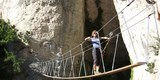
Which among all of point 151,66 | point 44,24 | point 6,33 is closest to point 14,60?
point 6,33

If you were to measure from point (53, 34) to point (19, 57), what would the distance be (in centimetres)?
154

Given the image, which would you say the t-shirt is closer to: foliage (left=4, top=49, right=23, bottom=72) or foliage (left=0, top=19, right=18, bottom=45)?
foliage (left=4, top=49, right=23, bottom=72)

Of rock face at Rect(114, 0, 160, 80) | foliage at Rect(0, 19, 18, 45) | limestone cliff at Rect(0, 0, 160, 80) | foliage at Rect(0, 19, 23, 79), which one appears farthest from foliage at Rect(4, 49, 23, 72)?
rock face at Rect(114, 0, 160, 80)

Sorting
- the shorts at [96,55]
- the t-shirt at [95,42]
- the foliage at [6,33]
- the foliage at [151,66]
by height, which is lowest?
the foliage at [151,66]

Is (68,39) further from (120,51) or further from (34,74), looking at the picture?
(120,51)

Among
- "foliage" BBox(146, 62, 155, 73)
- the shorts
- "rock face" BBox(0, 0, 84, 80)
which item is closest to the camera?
the shorts

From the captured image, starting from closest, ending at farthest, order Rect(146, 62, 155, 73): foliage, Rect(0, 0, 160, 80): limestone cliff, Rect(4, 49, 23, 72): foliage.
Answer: Rect(146, 62, 155, 73): foliage
Rect(4, 49, 23, 72): foliage
Rect(0, 0, 160, 80): limestone cliff

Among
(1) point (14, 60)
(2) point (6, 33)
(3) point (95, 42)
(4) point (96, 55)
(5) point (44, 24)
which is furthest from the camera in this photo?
(5) point (44, 24)

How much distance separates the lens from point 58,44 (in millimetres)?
14023

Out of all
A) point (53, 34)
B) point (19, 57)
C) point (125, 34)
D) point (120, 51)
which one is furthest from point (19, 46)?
point (120, 51)

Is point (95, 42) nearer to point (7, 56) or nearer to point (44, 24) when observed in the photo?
point (7, 56)

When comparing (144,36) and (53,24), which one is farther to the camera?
(53,24)

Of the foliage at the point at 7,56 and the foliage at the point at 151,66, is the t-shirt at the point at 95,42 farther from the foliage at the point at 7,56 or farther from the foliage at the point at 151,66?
the foliage at the point at 7,56

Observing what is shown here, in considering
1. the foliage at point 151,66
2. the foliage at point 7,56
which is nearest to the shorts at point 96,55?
the foliage at point 151,66
